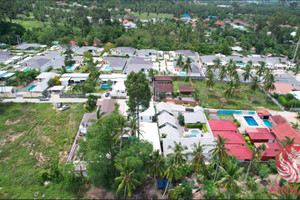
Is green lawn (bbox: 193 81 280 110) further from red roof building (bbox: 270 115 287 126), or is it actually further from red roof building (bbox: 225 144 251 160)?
red roof building (bbox: 225 144 251 160)

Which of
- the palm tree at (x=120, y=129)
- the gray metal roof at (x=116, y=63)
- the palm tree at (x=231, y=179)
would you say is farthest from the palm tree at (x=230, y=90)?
the gray metal roof at (x=116, y=63)

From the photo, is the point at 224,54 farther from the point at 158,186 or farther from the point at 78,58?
the point at 158,186

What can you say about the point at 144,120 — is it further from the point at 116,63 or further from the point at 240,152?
A: the point at 116,63

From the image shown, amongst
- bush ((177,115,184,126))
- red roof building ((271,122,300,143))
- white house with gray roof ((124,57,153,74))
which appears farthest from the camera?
white house with gray roof ((124,57,153,74))

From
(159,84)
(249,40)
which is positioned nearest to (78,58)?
(159,84)

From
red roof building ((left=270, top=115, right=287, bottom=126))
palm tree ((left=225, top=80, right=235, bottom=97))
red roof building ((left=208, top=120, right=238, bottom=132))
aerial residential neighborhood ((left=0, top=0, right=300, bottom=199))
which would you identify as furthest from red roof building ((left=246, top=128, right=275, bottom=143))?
palm tree ((left=225, top=80, right=235, bottom=97))
